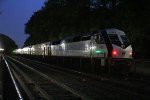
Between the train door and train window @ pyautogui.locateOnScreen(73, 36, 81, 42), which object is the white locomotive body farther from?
train window @ pyautogui.locateOnScreen(73, 36, 81, 42)

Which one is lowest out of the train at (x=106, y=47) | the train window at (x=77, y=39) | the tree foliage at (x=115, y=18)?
the train at (x=106, y=47)

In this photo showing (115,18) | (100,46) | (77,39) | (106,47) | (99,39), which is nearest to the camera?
(106,47)

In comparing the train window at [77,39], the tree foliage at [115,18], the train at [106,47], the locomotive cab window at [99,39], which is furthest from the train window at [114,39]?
the train window at [77,39]

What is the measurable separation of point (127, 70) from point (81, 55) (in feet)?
35.9

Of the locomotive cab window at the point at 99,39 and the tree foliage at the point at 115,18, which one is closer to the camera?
the locomotive cab window at the point at 99,39

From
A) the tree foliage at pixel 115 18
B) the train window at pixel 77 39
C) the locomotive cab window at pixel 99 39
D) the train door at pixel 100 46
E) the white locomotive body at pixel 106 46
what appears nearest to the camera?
the white locomotive body at pixel 106 46

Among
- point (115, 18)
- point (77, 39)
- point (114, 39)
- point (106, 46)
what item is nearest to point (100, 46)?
point (106, 46)

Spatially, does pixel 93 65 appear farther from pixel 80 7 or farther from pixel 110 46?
pixel 80 7

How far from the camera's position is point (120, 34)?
32.8 metres

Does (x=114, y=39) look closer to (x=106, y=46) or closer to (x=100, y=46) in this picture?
(x=106, y=46)

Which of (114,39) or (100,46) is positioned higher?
(114,39)

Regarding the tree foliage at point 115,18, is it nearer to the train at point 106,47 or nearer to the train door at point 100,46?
the train at point 106,47

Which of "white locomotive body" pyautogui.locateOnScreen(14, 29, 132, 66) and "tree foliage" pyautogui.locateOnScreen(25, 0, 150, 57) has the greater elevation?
"tree foliage" pyautogui.locateOnScreen(25, 0, 150, 57)

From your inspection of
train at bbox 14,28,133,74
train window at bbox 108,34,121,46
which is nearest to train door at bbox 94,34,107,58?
train at bbox 14,28,133,74
